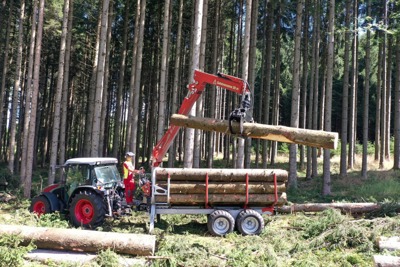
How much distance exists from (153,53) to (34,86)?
43.3 feet

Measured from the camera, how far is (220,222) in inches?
380

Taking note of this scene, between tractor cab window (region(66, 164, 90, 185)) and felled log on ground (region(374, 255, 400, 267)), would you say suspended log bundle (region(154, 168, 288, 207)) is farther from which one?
felled log on ground (region(374, 255, 400, 267))

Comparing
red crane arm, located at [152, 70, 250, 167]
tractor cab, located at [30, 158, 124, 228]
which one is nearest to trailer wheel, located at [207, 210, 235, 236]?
red crane arm, located at [152, 70, 250, 167]

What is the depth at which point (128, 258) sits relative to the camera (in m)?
7.47

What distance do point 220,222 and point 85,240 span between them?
3.51 metres

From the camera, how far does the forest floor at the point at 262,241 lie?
7.12 meters

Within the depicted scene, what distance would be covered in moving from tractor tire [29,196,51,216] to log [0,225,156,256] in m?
2.29

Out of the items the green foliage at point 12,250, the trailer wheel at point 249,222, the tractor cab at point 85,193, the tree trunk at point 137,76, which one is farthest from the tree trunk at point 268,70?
the green foliage at point 12,250

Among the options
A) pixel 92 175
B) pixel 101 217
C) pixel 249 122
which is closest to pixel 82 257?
pixel 101 217

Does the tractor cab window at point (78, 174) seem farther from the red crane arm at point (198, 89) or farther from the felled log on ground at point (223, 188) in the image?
the felled log on ground at point (223, 188)

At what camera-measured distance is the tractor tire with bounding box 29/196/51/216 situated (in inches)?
405

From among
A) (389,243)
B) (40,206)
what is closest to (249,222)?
(389,243)

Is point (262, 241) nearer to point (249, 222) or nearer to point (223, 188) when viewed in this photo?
point (249, 222)

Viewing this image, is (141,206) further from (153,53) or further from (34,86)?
(153,53)
